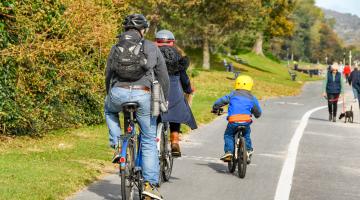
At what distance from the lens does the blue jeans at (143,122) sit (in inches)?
296

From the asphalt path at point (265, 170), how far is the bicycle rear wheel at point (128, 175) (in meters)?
1.15

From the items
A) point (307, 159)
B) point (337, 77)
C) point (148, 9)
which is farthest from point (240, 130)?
point (148, 9)

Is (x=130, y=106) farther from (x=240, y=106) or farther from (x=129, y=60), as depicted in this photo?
(x=240, y=106)

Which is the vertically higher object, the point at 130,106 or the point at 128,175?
the point at 130,106

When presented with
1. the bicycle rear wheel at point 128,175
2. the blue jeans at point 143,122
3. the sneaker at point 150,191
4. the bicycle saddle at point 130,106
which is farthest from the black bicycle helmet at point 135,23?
the sneaker at point 150,191

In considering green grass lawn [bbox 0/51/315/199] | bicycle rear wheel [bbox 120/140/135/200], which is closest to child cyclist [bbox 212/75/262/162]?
green grass lawn [bbox 0/51/315/199]

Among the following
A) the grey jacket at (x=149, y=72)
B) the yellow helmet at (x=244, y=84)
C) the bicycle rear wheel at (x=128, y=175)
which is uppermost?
the grey jacket at (x=149, y=72)

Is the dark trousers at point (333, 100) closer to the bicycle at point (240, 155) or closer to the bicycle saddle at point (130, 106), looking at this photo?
the bicycle at point (240, 155)

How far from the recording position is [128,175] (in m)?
7.38

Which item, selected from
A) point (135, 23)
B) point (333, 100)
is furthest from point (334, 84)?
point (135, 23)

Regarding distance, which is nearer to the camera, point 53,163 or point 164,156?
point 164,156

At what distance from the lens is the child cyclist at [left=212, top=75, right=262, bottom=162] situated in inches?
426

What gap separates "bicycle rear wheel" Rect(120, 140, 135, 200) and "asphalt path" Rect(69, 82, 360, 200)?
3.78ft

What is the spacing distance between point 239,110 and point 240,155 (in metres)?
0.69
